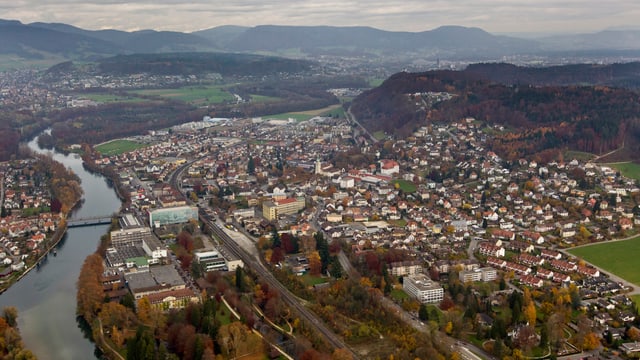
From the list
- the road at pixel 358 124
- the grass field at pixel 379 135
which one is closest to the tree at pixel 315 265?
the road at pixel 358 124

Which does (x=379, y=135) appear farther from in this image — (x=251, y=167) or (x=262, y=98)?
(x=262, y=98)

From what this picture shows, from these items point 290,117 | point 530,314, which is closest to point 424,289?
point 530,314

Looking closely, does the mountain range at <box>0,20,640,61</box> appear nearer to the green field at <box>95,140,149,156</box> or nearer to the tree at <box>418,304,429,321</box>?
the green field at <box>95,140,149,156</box>

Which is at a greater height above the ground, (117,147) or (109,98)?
(109,98)

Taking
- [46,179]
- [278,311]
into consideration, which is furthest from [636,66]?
[278,311]

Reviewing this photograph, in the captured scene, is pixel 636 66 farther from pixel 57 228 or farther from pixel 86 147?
pixel 57 228

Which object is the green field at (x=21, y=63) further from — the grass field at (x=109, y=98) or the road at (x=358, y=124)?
the road at (x=358, y=124)

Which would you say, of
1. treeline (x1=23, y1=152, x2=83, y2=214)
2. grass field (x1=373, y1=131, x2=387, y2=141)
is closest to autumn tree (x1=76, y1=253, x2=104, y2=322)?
treeline (x1=23, y1=152, x2=83, y2=214)
